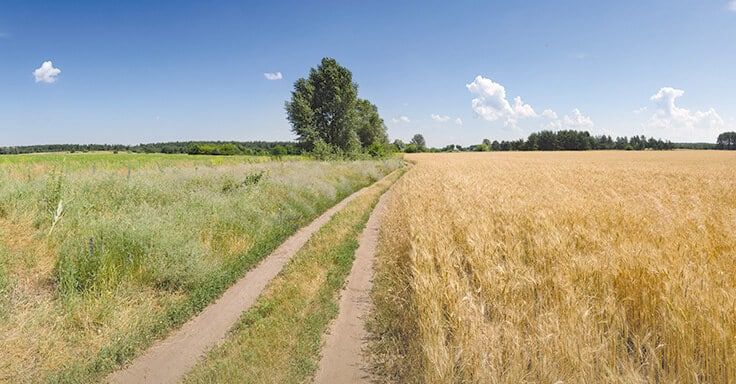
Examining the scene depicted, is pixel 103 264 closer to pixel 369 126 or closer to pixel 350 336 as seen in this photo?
pixel 350 336

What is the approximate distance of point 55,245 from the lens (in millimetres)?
6805

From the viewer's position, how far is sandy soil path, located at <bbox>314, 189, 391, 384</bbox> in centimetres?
417

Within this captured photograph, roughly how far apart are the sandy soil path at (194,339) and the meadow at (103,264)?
19cm

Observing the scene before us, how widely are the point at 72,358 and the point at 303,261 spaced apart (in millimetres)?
4489

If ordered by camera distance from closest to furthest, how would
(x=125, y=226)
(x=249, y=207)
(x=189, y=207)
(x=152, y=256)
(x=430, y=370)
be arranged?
1. (x=430, y=370)
2. (x=152, y=256)
3. (x=125, y=226)
4. (x=189, y=207)
5. (x=249, y=207)

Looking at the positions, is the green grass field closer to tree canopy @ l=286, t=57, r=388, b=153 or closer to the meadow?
the meadow

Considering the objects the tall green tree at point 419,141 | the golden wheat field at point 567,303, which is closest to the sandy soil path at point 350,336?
the golden wheat field at point 567,303

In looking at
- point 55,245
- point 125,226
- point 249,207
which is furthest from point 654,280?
point 249,207

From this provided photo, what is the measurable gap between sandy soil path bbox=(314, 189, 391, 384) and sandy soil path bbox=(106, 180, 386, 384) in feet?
5.51

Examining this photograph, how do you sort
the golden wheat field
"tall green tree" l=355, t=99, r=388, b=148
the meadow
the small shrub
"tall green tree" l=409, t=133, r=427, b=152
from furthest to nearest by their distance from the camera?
"tall green tree" l=409, t=133, r=427, b=152, "tall green tree" l=355, t=99, r=388, b=148, the small shrub, the meadow, the golden wheat field

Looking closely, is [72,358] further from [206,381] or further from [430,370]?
[430,370]

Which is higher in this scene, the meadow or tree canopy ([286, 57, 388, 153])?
tree canopy ([286, 57, 388, 153])

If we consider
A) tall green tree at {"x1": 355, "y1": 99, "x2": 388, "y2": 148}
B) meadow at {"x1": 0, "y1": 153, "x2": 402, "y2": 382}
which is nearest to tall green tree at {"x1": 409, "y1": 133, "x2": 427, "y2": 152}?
tall green tree at {"x1": 355, "y1": 99, "x2": 388, "y2": 148}

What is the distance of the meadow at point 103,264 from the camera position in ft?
14.6
